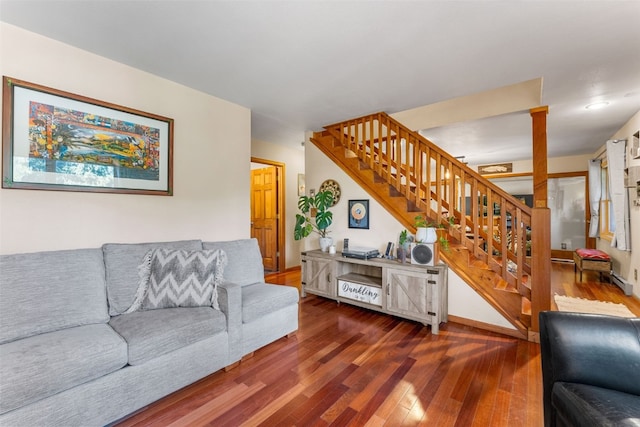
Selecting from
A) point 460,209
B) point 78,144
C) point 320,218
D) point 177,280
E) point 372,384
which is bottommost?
point 372,384

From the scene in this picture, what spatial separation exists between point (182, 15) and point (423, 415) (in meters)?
2.81

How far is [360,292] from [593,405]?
224cm

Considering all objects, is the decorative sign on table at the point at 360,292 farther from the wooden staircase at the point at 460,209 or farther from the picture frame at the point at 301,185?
the picture frame at the point at 301,185

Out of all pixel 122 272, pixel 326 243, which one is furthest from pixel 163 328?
pixel 326 243

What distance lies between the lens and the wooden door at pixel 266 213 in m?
5.15

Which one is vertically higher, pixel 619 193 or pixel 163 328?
pixel 619 193

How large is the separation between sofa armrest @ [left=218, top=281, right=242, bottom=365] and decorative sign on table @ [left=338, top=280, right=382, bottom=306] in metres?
1.52

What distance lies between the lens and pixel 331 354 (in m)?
2.21

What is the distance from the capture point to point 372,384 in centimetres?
182

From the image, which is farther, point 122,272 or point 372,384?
point 122,272

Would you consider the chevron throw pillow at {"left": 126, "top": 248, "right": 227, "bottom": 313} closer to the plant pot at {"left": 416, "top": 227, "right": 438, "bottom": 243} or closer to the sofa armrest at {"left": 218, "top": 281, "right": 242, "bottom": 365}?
the sofa armrest at {"left": 218, "top": 281, "right": 242, "bottom": 365}

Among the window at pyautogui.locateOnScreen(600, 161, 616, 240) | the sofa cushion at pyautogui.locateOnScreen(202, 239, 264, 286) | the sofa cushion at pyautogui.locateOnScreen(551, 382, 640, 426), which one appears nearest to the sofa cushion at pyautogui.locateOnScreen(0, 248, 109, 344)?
the sofa cushion at pyautogui.locateOnScreen(202, 239, 264, 286)

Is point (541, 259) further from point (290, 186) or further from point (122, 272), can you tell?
point (290, 186)

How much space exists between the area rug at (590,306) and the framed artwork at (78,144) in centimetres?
455
